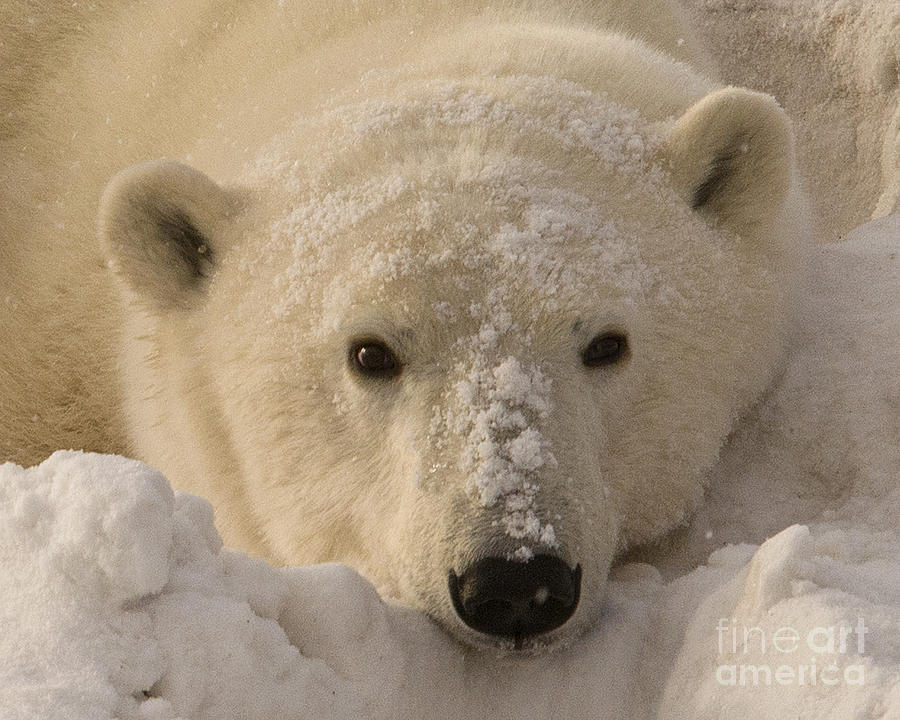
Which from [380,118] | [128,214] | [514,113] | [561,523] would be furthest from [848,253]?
[128,214]

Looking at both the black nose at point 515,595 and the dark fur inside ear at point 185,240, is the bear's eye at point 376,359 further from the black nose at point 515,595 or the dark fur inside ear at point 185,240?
the dark fur inside ear at point 185,240

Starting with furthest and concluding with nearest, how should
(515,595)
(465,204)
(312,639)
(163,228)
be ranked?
(163,228), (465,204), (515,595), (312,639)

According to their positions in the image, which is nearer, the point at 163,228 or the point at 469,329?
the point at 469,329

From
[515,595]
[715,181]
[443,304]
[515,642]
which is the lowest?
[515,642]

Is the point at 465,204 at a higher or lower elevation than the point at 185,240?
higher

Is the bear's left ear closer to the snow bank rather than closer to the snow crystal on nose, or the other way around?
the snow crystal on nose

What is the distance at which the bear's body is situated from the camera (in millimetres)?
2066

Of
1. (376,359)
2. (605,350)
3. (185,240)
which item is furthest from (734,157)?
(185,240)

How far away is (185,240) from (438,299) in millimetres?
749

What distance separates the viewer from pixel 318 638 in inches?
67.4

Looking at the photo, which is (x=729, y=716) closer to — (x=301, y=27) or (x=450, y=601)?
(x=450, y=601)

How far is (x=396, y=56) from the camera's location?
292 cm

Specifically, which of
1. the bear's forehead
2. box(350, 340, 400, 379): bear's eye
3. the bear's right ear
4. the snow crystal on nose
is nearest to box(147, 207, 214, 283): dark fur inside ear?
the bear's right ear

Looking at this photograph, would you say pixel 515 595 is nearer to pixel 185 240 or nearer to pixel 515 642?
pixel 515 642
